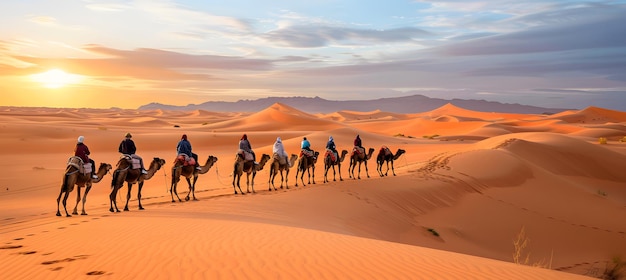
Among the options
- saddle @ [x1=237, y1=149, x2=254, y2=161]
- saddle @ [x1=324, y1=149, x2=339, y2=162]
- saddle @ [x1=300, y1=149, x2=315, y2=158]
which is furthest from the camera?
saddle @ [x1=324, y1=149, x2=339, y2=162]

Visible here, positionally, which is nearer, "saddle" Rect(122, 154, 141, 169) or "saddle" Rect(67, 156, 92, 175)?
"saddle" Rect(67, 156, 92, 175)

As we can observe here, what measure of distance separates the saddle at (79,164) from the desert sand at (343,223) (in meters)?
1.32

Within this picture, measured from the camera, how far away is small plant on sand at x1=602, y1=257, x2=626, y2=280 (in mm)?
13000

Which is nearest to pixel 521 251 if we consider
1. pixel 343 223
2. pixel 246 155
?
pixel 343 223

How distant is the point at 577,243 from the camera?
16.9 m

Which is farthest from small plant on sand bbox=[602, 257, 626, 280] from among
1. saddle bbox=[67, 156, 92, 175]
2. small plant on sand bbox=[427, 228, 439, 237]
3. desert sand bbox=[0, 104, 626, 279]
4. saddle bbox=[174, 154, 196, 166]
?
saddle bbox=[67, 156, 92, 175]

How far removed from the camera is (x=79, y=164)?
13305mm

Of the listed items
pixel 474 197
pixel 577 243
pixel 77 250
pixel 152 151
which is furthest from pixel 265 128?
pixel 77 250

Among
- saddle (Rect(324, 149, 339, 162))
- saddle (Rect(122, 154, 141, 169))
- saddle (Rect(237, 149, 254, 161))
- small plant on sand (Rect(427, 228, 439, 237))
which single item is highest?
saddle (Rect(122, 154, 141, 169))

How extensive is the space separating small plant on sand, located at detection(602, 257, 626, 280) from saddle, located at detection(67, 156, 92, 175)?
14.7m

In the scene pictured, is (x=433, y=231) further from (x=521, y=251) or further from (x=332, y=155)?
Result: (x=332, y=155)

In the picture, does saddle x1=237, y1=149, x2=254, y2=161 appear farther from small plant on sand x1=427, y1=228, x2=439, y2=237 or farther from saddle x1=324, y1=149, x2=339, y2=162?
small plant on sand x1=427, y1=228, x2=439, y2=237

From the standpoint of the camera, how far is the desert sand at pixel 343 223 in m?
7.46

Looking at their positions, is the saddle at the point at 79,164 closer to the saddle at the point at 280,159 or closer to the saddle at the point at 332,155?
the saddle at the point at 280,159
